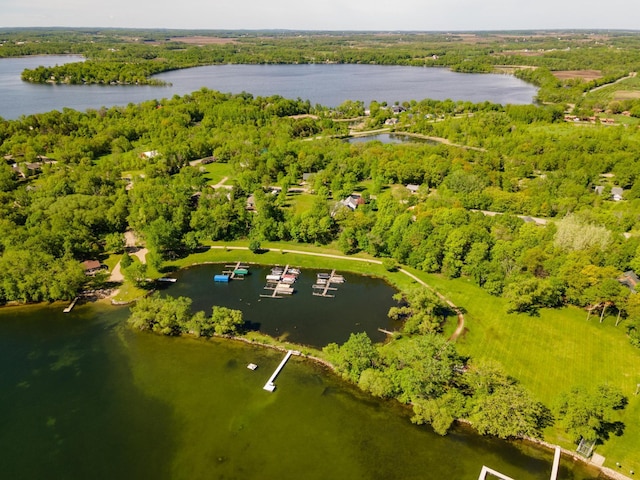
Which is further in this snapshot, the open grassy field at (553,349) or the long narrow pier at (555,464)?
the open grassy field at (553,349)

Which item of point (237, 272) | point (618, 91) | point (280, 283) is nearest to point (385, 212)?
point (280, 283)

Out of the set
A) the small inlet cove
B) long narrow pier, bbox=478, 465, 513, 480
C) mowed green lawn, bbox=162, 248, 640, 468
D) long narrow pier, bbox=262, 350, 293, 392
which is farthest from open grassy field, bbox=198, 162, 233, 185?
long narrow pier, bbox=478, 465, 513, 480

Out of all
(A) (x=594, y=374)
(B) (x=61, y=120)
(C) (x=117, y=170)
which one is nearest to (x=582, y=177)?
(A) (x=594, y=374)

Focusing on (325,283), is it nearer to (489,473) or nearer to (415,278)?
(415,278)

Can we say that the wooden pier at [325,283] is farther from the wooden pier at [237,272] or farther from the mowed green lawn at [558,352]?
the mowed green lawn at [558,352]

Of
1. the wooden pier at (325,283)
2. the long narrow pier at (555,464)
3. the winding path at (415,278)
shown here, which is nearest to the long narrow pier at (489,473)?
the long narrow pier at (555,464)
